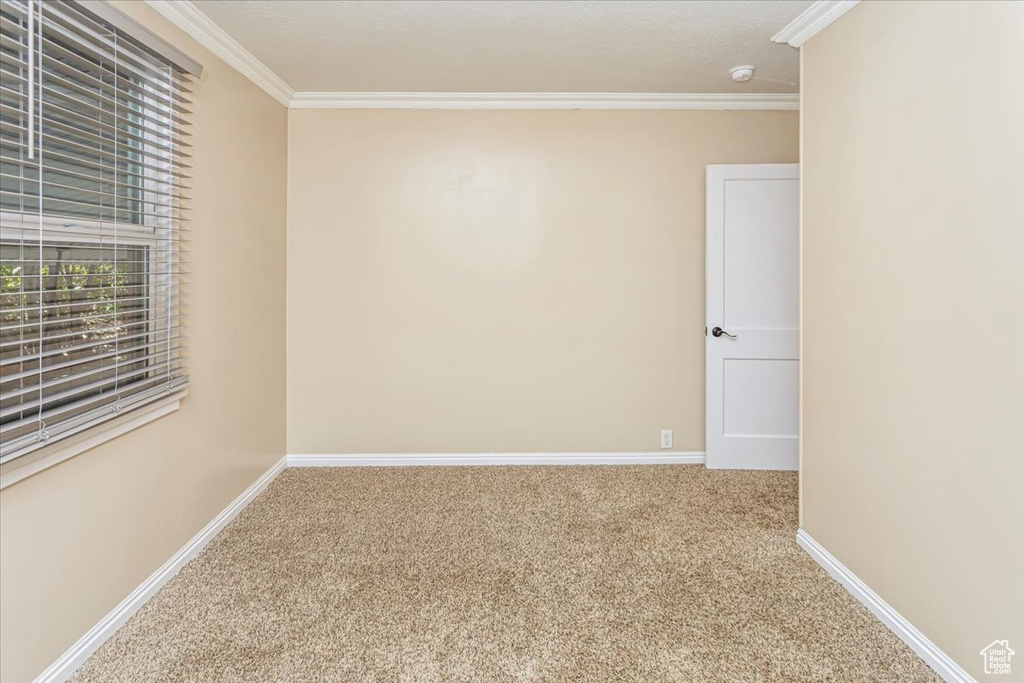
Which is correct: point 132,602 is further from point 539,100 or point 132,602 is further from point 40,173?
point 539,100

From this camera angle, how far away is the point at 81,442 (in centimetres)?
181

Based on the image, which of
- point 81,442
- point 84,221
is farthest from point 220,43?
point 81,442

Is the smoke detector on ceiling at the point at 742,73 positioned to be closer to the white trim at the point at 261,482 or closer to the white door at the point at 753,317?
the white door at the point at 753,317

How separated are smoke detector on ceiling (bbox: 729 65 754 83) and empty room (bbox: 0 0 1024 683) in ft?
0.12

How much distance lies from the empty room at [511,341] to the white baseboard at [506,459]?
0.02 m

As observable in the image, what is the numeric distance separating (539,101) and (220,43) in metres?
1.84

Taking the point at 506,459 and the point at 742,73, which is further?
the point at 506,459

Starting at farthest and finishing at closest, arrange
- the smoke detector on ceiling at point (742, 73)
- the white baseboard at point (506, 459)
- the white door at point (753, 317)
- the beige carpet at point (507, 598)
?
1. the white baseboard at point (506, 459)
2. the white door at point (753, 317)
3. the smoke detector on ceiling at point (742, 73)
4. the beige carpet at point (507, 598)

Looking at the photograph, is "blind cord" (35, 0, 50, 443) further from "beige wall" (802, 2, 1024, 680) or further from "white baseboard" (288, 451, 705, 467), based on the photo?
"beige wall" (802, 2, 1024, 680)

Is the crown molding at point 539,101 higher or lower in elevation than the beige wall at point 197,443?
higher

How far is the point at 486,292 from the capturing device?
372 cm

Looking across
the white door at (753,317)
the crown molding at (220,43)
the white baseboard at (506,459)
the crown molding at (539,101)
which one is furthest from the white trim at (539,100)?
the white baseboard at (506,459)

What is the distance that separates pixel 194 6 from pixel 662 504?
3292 millimetres

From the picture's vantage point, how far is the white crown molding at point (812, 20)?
7.34 feet
